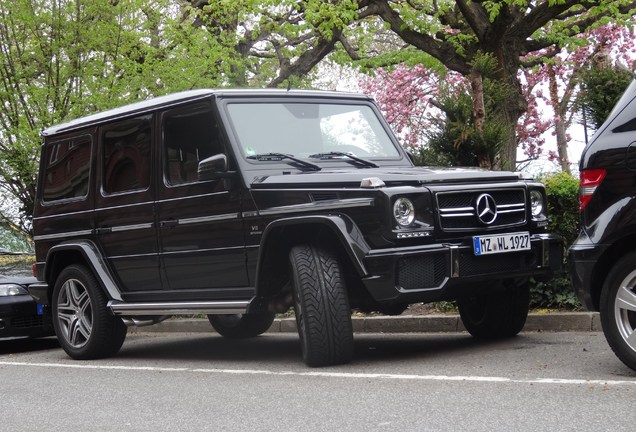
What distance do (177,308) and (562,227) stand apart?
3611 millimetres

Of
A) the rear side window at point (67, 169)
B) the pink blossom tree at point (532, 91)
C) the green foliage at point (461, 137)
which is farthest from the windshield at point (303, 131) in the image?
the pink blossom tree at point (532, 91)

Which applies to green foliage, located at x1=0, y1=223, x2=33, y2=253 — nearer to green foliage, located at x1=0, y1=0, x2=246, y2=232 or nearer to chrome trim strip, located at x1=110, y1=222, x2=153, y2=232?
green foliage, located at x1=0, y1=0, x2=246, y2=232

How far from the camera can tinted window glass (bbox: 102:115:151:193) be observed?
9.06m

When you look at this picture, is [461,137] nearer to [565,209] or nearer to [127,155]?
[565,209]

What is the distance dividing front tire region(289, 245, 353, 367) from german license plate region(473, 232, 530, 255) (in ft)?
3.28

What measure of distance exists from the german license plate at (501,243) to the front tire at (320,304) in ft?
3.28

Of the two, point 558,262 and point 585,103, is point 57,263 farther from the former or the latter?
point 585,103

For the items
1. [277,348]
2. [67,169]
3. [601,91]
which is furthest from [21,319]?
[601,91]

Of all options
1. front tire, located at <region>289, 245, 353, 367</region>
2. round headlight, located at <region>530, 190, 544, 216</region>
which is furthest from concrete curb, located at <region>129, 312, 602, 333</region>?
front tire, located at <region>289, 245, 353, 367</region>

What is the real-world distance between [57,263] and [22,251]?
3.58m

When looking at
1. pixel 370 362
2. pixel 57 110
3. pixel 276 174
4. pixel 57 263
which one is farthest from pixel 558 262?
pixel 57 110

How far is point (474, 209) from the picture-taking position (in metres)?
7.36

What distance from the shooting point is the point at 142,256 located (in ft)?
29.7

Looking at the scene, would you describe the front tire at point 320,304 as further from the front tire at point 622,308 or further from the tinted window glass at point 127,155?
the tinted window glass at point 127,155
